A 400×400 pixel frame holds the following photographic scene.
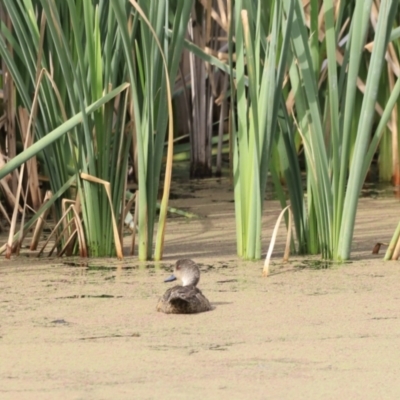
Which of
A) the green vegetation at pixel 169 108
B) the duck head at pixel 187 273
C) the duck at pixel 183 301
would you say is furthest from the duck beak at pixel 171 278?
the green vegetation at pixel 169 108

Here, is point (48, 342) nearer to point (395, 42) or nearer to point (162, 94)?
point (162, 94)

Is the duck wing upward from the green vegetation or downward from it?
downward

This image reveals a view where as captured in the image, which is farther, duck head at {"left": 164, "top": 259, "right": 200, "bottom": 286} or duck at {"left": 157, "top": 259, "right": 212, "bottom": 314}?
duck head at {"left": 164, "top": 259, "right": 200, "bottom": 286}

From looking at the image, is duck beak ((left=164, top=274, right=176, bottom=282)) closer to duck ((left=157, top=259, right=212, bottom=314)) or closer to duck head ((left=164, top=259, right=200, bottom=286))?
duck head ((left=164, top=259, right=200, bottom=286))

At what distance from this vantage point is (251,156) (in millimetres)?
3117

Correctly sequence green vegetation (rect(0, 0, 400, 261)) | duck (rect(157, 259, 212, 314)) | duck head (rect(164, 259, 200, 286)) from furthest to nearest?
green vegetation (rect(0, 0, 400, 261)) < duck head (rect(164, 259, 200, 286)) < duck (rect(157, 259, 212, 314))

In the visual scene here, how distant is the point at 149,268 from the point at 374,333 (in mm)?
934

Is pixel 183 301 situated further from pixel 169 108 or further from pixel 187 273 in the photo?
pixel 169 108

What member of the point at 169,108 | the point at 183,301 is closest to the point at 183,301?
the point at 183,301

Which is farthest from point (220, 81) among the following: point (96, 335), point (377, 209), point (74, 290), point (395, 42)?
point (96, 335)

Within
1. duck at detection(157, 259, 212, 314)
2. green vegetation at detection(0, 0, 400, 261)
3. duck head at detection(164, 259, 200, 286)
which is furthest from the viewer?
green vegetation at detection(0, 0, 400, 261)

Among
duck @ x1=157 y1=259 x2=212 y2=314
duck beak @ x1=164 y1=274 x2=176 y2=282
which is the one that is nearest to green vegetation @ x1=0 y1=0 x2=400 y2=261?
duck beak @ x1=164 y1=274 x2=176 y2=282

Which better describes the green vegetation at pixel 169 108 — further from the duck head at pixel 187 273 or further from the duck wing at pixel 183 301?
the duck wing at pixel 183 301

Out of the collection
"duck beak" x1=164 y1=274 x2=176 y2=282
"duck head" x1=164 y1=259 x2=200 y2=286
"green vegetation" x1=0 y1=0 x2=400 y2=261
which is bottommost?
"duck beak" x1=164 y1=274 x2=176 y2=282
